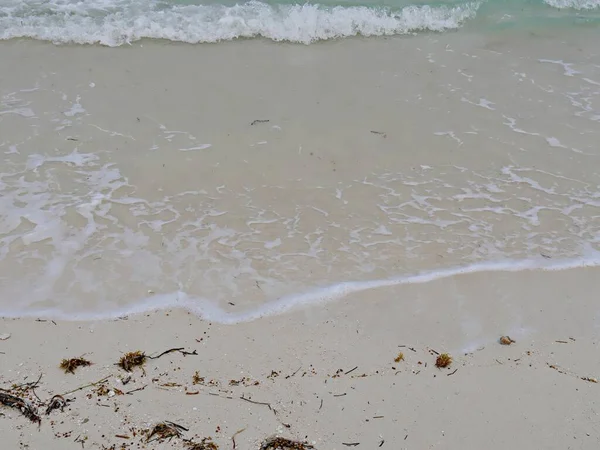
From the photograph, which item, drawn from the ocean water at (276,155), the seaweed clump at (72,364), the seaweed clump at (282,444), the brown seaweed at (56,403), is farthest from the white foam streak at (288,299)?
the seaweed clump at (282,444)

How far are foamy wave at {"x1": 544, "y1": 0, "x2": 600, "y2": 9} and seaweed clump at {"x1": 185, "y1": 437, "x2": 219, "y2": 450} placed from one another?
1036cm

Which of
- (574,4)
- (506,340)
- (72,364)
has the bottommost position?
(72,364)

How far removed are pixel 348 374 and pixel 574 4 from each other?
32.1 ft

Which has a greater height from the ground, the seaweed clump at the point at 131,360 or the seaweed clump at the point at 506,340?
the seaweed clump at the point at 506,340

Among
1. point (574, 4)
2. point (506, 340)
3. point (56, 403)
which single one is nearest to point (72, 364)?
point (56, 403)

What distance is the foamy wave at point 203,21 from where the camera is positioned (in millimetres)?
8562

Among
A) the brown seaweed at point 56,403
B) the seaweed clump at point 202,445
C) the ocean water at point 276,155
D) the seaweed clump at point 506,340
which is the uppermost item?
the ocean water at point 276,155

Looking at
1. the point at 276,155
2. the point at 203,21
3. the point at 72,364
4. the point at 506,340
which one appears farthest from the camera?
the point at 203,21

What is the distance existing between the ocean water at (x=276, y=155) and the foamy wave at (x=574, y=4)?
1441mm

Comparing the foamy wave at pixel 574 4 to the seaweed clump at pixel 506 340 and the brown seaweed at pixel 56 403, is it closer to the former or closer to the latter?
the seaweed clump at pixel 506 340

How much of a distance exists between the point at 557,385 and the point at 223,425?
219cm

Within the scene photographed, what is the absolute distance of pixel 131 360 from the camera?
367 cm

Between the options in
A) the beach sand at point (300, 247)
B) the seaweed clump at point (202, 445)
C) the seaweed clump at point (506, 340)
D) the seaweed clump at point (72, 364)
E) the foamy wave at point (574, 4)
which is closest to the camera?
the seaweed clump at point (202, 445)

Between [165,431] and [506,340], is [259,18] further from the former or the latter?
[165,431]
